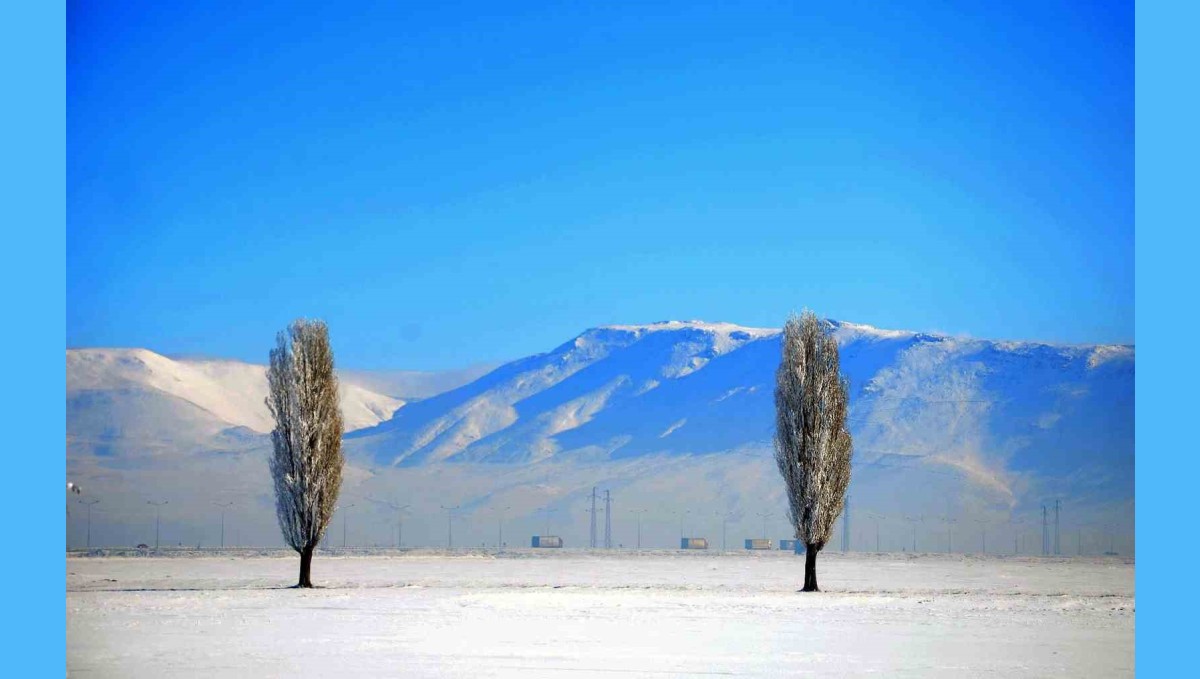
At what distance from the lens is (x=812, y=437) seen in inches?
1139

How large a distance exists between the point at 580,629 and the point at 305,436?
35.4 ft

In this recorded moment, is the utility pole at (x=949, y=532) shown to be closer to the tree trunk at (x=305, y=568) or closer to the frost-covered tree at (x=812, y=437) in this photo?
the frost-covered tree at (x=812, y=437)

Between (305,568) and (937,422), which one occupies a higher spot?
(305,568)

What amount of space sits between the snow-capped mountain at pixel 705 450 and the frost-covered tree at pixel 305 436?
100m

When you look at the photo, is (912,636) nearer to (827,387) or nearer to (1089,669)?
(1089,669)

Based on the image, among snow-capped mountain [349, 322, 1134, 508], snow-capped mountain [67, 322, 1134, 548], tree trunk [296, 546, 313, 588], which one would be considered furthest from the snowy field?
snow-capped mountain [349, 322, 1134, 508]

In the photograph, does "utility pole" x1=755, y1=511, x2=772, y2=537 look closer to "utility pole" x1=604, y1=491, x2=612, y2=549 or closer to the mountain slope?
"utility pole" x1=604, y1=491, x2=612, y2=549

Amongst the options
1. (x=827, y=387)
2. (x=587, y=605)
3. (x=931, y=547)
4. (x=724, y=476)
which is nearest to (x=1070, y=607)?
(x=827, y=387)

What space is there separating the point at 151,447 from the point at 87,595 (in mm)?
139958

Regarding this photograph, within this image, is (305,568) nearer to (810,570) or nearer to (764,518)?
(810,570)

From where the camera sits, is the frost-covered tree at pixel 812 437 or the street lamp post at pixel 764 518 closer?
the frost-covered tree at pixel 812 437

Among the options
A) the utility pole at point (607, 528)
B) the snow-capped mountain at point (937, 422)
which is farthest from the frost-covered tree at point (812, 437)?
the snow-capped mountain at point (937, 422)

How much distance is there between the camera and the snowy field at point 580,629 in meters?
15.9

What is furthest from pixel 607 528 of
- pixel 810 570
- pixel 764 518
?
pixel 810 570
